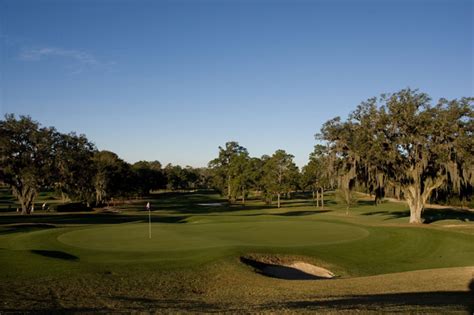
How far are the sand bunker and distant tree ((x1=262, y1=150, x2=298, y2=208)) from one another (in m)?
55.1

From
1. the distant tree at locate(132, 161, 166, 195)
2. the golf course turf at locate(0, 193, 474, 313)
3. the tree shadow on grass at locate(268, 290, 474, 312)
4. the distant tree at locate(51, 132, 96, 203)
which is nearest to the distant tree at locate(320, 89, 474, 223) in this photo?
the golf course turf at locate(0, 193, 474, 313)

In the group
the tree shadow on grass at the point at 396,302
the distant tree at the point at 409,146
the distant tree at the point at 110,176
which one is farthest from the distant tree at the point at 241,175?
the tree shadow on grass at the point at 396,302

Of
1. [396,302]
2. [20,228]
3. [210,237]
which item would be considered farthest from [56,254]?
[20,228]

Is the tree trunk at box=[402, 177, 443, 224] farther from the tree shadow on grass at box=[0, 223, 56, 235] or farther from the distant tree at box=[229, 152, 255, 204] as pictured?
the distant tree at box=[229, 152, 255, 204]

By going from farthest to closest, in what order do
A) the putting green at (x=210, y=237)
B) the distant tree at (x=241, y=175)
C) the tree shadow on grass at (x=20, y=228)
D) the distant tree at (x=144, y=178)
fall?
the distant tree at (x=144, y=178) → the distant tree at (x=241, y=175) → the tree shadow on grass at (x=20, y=228) → the putting green at (x=210, y=237)

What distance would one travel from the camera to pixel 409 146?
34.1m

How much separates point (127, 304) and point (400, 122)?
97.8ft

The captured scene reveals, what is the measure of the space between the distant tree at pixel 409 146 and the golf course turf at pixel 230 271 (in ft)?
21.3

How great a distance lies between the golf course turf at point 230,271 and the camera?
10359 millimetres

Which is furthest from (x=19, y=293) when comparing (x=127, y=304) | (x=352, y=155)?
(x=352, y=155)

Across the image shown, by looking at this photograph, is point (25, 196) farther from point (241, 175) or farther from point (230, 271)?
point (230, 271)

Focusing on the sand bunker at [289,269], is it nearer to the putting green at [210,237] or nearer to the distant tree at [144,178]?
the putting green at [210,237]

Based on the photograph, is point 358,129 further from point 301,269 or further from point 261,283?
point 261,283

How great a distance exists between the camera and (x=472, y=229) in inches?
1118
